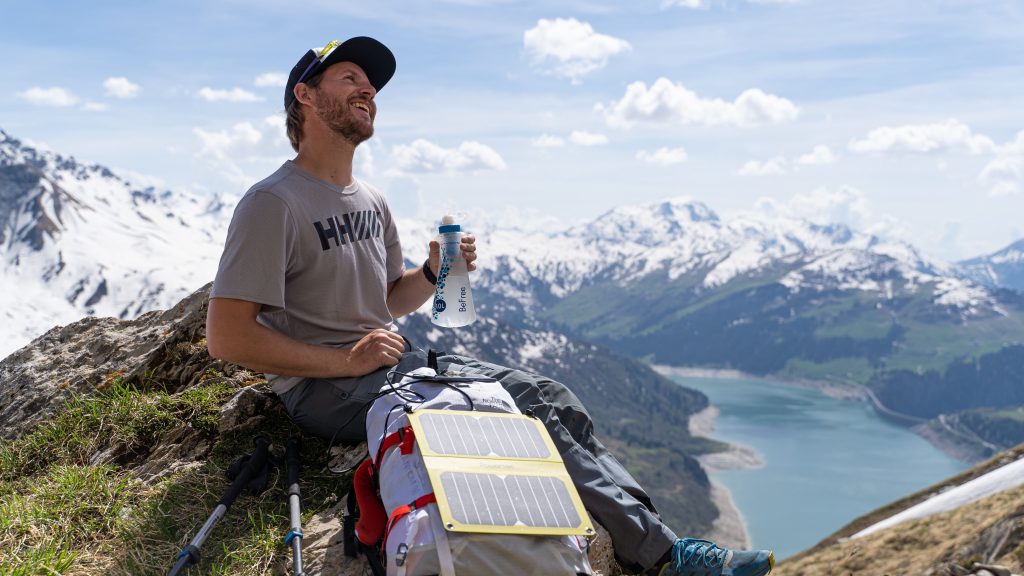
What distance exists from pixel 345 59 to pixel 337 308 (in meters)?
2.32

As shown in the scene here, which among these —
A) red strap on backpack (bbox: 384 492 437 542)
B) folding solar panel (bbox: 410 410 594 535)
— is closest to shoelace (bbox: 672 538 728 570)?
folding solar panel (bbox: 410 410 594 535)

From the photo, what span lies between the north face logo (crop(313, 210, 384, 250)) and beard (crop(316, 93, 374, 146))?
2.44 feet

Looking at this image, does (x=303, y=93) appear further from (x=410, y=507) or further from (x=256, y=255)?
(x=410, y=507)

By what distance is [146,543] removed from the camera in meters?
6.43

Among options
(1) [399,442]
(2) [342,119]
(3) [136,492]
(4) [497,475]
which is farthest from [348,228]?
(3) [136,492]

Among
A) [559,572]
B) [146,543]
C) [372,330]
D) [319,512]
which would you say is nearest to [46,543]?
[146,543]

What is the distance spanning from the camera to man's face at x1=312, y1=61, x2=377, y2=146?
6719 mm

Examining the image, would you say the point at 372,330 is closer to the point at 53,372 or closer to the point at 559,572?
the point at 559,572

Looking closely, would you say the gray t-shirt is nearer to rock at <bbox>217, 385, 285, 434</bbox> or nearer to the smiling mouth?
the smiling mouth

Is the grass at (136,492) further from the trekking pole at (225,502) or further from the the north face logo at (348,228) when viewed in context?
the the north face logo at (348,228)

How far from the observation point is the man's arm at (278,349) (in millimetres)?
6184

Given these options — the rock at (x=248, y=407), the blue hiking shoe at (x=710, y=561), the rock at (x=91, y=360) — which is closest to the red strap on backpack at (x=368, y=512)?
the blue hiking shoe at (x=710, y=561)

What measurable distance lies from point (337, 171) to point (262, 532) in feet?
11.0

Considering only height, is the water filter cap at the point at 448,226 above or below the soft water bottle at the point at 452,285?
above
